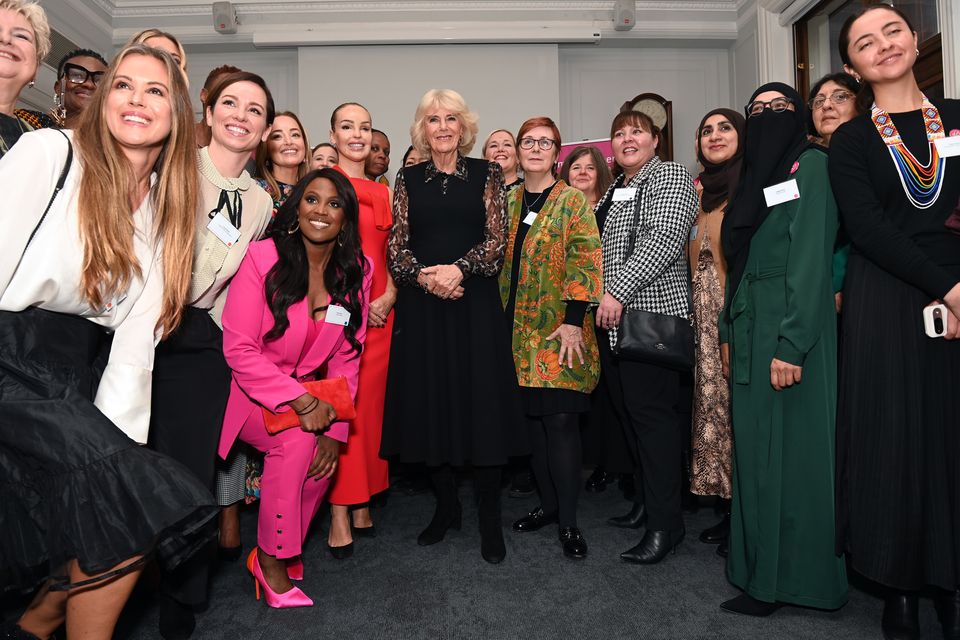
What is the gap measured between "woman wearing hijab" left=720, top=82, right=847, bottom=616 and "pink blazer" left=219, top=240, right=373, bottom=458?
1.40 m

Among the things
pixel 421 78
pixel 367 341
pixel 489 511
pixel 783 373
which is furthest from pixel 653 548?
pixel 421 78

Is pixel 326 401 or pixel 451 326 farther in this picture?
pixel 451 326

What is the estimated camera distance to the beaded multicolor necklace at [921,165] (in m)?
1.82

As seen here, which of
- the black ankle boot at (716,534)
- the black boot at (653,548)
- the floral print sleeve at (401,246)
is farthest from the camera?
the black ankle boot at (716,534)

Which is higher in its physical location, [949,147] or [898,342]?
[949,147]

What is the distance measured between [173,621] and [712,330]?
2247 millimetres

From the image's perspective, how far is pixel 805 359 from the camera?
192 cm

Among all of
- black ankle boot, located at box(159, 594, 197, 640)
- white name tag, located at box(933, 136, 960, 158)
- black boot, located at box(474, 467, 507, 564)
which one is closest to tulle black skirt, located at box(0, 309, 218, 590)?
black ankle boot, located at box(159, 594, 197, 640)

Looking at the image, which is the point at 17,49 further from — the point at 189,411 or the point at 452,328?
the point at 452,328

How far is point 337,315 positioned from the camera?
2230 mm

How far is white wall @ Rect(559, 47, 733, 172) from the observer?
6.95m

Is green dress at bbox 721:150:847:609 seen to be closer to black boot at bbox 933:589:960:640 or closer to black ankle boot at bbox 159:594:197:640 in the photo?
black boot at bbox 933:589:960:640

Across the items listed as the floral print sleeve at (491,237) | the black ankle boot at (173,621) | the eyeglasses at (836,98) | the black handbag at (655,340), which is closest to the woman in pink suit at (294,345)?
the black ankle boot at (173,621)

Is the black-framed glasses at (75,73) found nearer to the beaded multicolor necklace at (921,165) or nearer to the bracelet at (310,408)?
the bracelet at (310,408)
